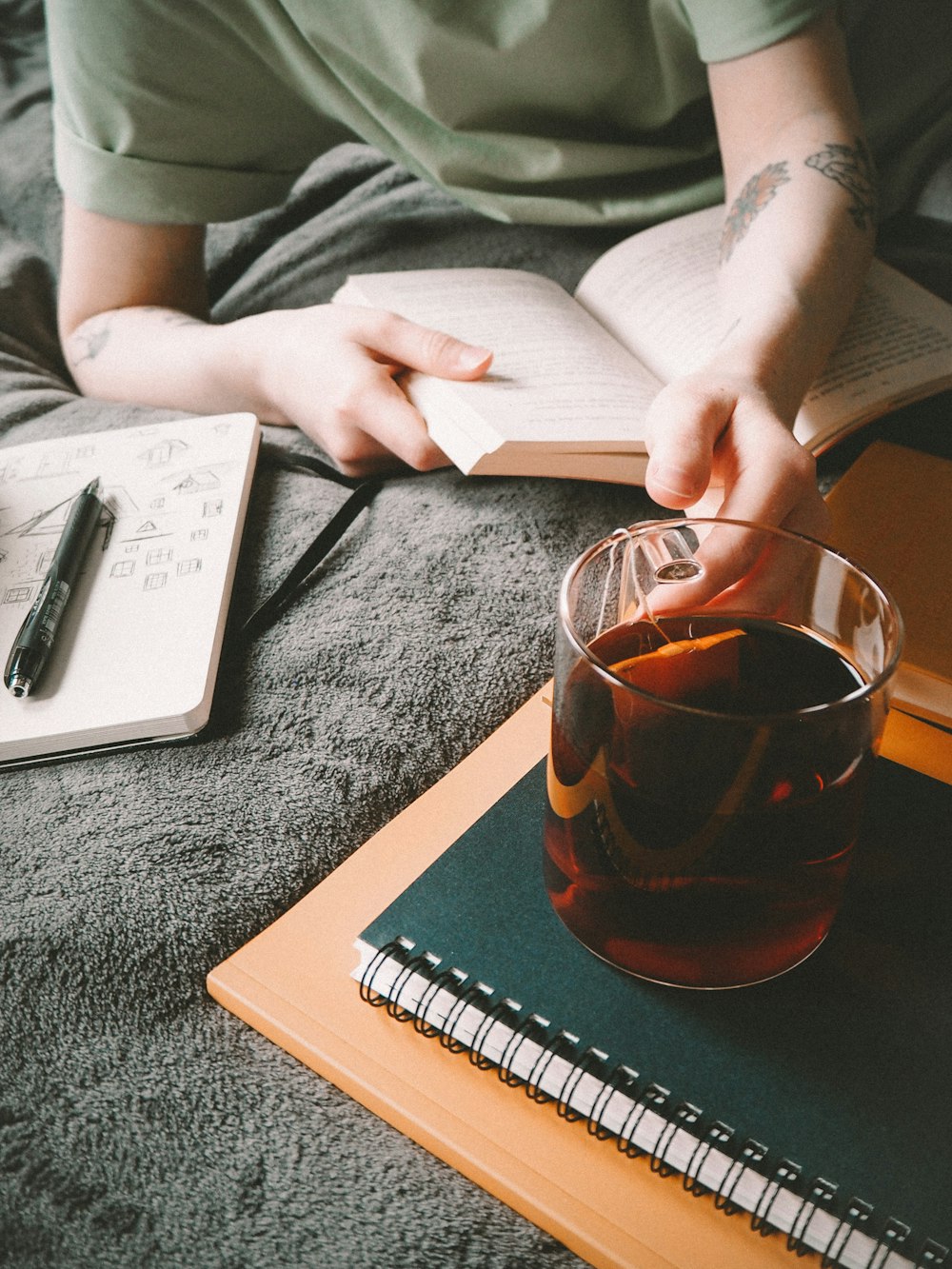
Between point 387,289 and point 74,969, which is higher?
point 387,289

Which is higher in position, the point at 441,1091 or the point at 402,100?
the point at 402,100

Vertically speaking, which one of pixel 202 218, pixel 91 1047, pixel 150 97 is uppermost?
pixel 150 97

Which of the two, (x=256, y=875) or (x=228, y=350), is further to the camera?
(x=228, y=350)

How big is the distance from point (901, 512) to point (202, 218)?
79cm

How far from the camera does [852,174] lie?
804 millimetres

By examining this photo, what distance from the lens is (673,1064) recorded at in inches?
13.3

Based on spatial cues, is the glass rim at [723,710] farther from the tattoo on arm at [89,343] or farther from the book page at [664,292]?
the tattoo on arm at [89,343]

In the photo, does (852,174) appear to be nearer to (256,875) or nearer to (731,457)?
(731,457)

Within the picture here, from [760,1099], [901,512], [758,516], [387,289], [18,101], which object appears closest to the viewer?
[760,1099]

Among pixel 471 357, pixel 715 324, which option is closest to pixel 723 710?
pixel 471 357

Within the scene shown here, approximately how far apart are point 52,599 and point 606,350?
0.46 meters

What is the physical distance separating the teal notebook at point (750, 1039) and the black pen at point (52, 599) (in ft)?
0.83

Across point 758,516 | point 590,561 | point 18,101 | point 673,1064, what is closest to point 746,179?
point 758,516

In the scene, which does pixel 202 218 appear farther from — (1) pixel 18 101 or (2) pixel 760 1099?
(2) pixel 760 1099
